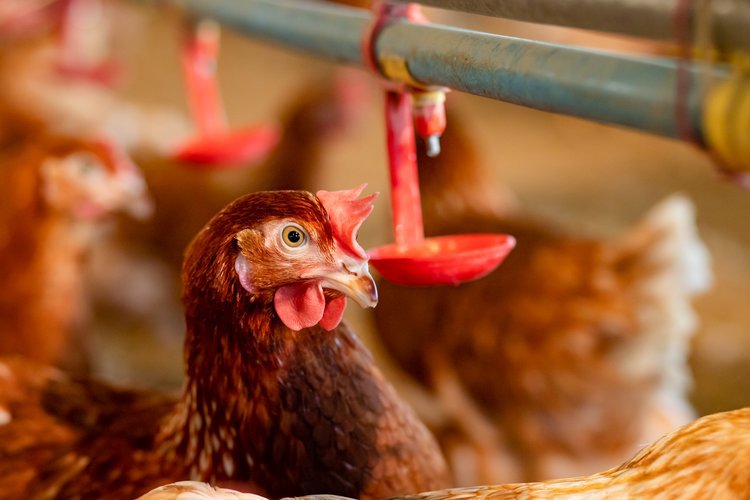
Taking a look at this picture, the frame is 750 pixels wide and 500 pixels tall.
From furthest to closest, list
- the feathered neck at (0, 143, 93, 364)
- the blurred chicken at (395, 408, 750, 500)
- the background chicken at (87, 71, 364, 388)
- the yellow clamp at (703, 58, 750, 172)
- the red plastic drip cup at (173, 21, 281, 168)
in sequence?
the background chicken at (87, 71, 364, 388) < the feathered neck at (0, 143, 93, 364) < the red plastic drip cup at (173, 21, 281, 168) < the blurred chicken at (395, 408, 750, 500) < the yellow clamp at (703, 58, 750, 172)

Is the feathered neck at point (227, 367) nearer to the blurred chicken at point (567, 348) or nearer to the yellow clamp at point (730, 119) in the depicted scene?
A: the yellow clamp at point (730, 119)

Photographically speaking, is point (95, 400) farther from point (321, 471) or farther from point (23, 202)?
point (23, 202)

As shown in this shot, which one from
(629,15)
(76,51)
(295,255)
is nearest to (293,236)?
(295,255)

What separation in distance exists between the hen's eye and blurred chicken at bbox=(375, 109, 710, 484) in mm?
1217

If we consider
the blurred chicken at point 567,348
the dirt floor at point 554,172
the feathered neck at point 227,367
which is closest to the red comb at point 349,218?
the feathered neck at point 227,367

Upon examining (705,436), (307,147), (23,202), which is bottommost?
(705,436)

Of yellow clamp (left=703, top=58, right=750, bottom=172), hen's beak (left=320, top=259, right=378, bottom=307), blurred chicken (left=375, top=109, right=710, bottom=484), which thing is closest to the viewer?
yellow clamp (left=703, top=58, right=750, bottom=172)

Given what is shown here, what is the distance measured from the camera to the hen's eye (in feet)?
2.86

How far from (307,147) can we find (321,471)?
2.08m

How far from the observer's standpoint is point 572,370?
1.99 meters

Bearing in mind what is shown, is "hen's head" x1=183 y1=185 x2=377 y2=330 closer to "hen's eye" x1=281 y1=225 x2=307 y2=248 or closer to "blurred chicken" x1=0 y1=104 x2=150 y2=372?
"hen's eye" x1=281 y1=225 x2=307 y2=248

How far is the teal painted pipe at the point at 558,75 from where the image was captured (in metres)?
0.59

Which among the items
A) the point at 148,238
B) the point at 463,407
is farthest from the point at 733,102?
the point at 148,238

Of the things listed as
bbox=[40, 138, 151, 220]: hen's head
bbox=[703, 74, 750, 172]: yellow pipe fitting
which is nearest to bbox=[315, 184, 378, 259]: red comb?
bbox=[703, 74, 750, 172]: yellow pipe fitting
